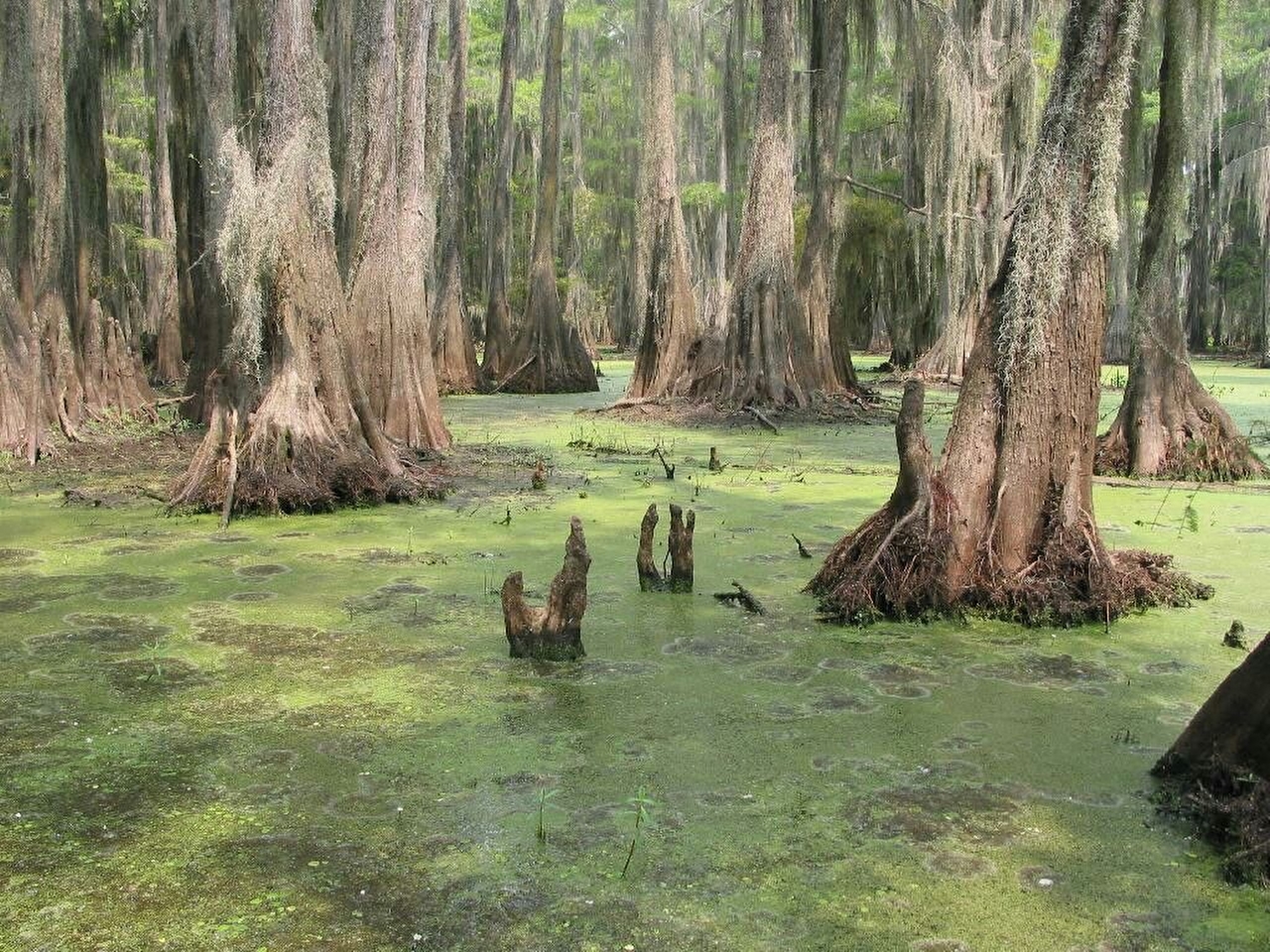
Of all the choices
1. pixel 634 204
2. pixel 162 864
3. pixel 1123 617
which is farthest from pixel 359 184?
pixel 634 204

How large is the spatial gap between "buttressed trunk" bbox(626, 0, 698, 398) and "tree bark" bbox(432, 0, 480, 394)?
4027 millimetres

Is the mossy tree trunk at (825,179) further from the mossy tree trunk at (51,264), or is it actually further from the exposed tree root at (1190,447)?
the mossy tree trunk at (51,264)

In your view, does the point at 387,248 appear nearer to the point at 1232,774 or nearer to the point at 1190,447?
the point at 1190,447

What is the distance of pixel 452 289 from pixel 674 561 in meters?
14.1

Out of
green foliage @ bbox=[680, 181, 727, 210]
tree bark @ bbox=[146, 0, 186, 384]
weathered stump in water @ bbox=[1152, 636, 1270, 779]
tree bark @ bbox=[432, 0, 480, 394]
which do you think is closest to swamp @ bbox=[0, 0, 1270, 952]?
weathered stump in water @ bbox=[1152, 636, 1270, 779]

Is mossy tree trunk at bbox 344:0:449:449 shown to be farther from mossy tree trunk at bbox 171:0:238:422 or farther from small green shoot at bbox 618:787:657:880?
small green shoot at bbox 618:787:657:880

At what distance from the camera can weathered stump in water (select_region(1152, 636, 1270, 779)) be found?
9.77 ft

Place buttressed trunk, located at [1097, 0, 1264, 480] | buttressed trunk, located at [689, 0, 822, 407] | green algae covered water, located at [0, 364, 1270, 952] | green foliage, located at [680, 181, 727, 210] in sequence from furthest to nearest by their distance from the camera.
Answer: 1. green foliage, located at [680, 181, 727, 210]
2. buttressed trunk, located at [689, 0, 822, 407]
3. buttressed trunk, located at [1097, 0, 1264, 480]
4. green algae covered water, located at [0, 364, 1270, 952]

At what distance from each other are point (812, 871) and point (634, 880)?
1.38 feet

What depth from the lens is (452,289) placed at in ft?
62.2

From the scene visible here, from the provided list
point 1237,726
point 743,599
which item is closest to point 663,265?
point 743,599

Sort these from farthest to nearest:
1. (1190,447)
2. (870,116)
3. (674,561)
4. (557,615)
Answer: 1. (870,116)
2. (1190,447)
3. (674,561)
4. (557,615)

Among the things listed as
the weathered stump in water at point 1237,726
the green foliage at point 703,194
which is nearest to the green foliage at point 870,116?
the green foliage at point 703,194

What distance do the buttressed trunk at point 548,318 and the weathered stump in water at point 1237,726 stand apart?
53.3ft
